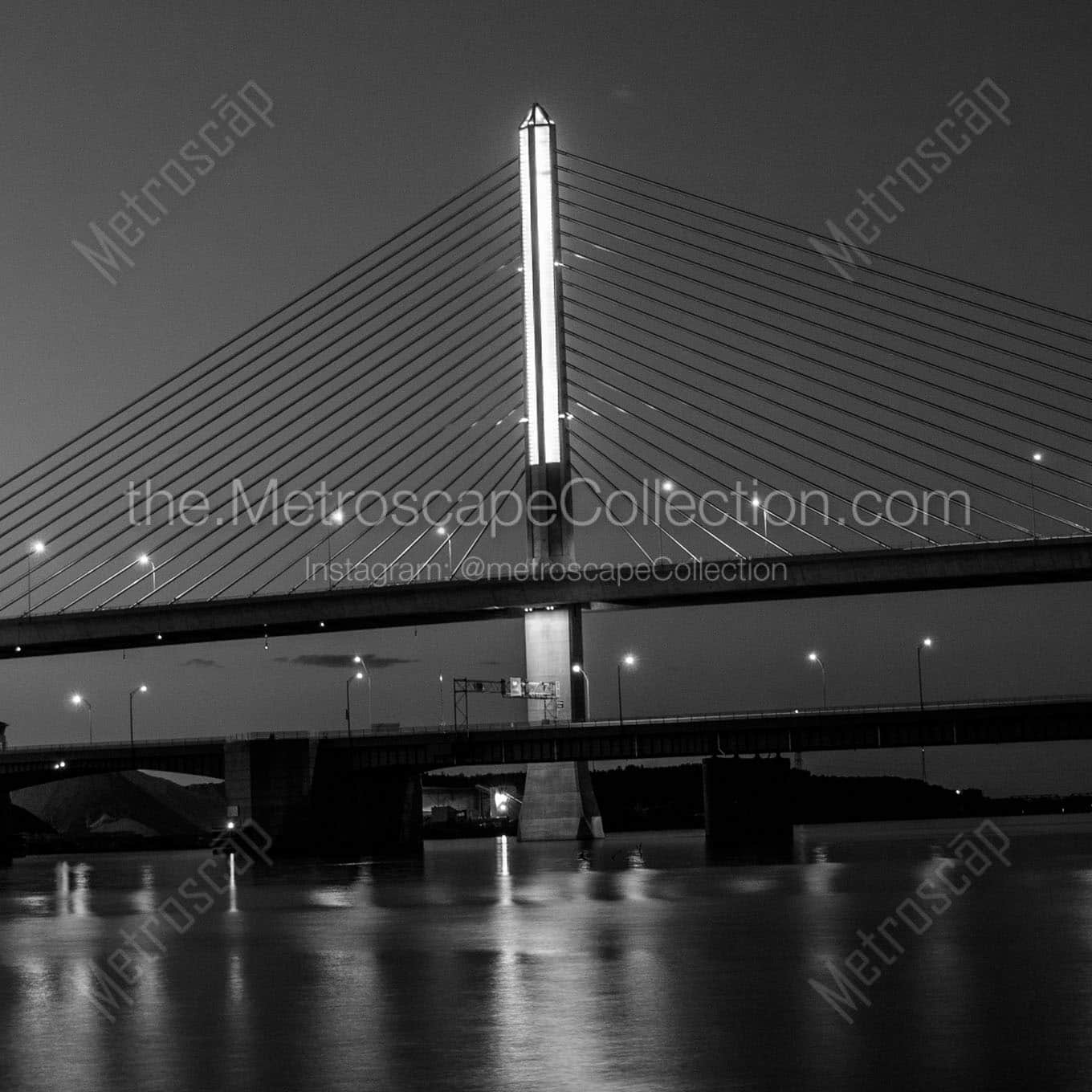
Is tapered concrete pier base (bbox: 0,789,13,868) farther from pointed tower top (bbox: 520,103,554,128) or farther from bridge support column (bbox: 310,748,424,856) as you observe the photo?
pointed tower top (bbox: 520,103,554,128)

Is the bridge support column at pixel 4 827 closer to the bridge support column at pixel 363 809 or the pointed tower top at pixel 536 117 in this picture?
the bridge support column at pixel 363 809

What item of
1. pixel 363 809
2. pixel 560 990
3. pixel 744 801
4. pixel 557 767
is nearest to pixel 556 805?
pixel 557 767

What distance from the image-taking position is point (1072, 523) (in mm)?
68438

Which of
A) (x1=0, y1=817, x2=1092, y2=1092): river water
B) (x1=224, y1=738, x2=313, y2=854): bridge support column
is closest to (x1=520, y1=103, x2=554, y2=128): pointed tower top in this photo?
(x1=224, y1=738, x2=313, y2=854): bridge support column

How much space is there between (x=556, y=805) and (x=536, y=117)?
34212 mm

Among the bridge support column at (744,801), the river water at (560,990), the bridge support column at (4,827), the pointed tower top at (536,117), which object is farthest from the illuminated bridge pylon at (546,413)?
the river water at (560,990)

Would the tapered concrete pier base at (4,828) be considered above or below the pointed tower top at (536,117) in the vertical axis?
below

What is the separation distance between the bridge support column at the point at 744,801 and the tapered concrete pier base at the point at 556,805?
7282mm

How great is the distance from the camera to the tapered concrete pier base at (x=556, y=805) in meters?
88.2

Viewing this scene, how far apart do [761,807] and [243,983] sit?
212 ft

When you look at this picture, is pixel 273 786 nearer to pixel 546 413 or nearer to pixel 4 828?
pixel 546 413

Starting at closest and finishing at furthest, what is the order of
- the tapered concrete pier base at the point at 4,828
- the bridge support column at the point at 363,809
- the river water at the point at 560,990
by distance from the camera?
the river water at the point at 560,990 → the bridge support column at the point at 363,809 → the tapered concrete pier base at the point at 4,828

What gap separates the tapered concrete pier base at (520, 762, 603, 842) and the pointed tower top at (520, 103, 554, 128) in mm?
31381

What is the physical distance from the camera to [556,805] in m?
88.8
